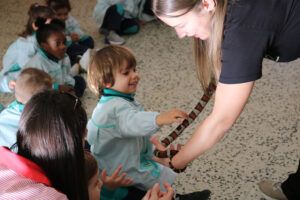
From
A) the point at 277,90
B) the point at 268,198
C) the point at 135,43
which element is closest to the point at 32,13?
the point at 135,43

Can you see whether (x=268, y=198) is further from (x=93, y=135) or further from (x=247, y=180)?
(x=93, y=135)

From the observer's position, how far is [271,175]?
163cm

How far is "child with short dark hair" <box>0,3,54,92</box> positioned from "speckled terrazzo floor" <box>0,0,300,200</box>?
14 centimetres

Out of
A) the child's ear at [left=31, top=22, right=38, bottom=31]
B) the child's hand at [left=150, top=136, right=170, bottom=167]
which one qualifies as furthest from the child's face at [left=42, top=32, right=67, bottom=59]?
the child's hand at [left=150, top=136, right=170, bottom=167]

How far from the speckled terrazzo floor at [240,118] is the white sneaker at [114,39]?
51 mm

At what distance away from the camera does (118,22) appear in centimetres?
269

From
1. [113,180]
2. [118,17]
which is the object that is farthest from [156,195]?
[118,17]

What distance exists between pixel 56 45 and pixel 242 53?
1.37 metres

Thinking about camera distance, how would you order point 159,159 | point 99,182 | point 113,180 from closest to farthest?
point 99,182
point 113,180
point 159,159

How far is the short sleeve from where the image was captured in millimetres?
870

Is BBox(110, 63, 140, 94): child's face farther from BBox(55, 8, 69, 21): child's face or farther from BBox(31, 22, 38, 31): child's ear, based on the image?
BBox(55, 8, 69, 21): child's face

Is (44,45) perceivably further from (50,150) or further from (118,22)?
(50,150)

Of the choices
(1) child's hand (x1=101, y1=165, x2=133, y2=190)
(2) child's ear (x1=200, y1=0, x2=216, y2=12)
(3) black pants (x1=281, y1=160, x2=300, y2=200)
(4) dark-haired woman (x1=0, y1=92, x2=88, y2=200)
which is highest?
(2) child's ear (x1=200, y1=0, x2=216, y2=12)

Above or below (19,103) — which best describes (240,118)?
below
